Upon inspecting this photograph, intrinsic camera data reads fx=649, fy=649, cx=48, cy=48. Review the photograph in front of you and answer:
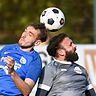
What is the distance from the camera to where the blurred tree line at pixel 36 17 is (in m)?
15.8

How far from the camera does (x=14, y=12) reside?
653 inches

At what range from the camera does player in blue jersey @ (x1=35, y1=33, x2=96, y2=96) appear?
22.9 ft

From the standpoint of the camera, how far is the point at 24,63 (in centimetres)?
712

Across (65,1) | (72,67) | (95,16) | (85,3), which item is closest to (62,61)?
(72,67)

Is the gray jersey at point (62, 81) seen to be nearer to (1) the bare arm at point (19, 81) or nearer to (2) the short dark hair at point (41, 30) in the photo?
(1) the bare arm at point (19, 81)

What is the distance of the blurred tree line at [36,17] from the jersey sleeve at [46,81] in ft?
27.2

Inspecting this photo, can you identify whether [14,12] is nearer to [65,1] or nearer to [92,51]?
[65,1]

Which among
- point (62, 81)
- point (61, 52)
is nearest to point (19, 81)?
point (62, 81)

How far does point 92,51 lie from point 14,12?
626cm

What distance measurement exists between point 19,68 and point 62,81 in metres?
0.50

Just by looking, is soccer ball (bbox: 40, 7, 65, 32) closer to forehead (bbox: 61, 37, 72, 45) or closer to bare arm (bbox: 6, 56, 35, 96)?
forehead (bbox: 61, 37, 72, 45)

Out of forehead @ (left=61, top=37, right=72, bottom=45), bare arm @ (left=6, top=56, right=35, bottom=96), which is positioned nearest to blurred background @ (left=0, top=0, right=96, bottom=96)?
forehead @ (left=61, top=37, right=72, bottom=45)

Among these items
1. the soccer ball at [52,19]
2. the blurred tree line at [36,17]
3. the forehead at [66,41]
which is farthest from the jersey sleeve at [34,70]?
the blurred tree line at [36,17]

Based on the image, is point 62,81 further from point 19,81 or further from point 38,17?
point 38,17
